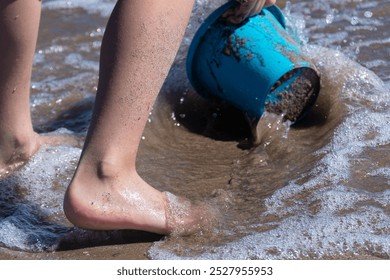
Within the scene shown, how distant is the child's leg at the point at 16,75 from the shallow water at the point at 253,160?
86 mm

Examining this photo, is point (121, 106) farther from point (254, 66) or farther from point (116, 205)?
point (254, 66)

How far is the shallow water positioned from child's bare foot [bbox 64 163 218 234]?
0.22ft

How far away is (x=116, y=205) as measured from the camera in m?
2.13

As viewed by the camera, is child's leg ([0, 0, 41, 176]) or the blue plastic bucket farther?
the blue plastic bucket

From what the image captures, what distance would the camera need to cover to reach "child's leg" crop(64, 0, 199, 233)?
2096 millimetres

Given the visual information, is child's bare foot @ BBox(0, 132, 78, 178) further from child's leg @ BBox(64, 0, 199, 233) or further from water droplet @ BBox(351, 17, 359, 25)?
water droplet @ BBox(351, 17, 359, 25)

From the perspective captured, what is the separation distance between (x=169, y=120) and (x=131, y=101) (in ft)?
3.32

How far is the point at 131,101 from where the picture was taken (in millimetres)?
2111

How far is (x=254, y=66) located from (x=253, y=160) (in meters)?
0.37

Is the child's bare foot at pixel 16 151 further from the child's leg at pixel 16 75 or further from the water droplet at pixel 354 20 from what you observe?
the water droplet at pixel 354 20

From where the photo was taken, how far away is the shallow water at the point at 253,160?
2188 millimetres

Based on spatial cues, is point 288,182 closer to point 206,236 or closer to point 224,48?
point 206,236

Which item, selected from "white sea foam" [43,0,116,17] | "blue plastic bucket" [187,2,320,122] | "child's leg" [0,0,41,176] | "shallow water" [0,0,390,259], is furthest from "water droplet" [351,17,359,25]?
"child's leg" [0,0,41,176]
